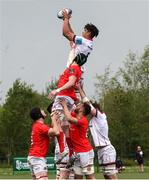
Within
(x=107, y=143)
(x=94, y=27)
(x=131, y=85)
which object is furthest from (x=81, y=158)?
(x=131, y=85)

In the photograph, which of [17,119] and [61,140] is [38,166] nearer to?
[61,140]

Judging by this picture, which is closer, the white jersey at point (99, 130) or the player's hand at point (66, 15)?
the player's hand at point (66, 15)

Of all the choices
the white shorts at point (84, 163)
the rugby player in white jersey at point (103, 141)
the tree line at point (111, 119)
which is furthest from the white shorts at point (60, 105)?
the tree line at point (111, 119)

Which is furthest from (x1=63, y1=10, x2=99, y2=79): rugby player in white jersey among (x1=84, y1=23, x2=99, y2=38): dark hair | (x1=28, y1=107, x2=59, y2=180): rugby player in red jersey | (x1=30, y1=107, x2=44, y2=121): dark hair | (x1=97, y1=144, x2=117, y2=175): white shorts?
(x1=97, y1=144, x2=117, y2=175): white shorts

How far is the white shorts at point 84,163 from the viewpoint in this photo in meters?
13.2

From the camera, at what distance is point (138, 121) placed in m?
56.1

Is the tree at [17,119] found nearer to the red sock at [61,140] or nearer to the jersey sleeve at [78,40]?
the red sock at [61,140]

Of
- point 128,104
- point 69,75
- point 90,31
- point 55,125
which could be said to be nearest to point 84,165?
point 55,125

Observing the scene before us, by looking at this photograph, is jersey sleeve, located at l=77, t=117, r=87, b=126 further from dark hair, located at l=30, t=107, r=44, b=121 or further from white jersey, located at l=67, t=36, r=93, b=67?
white jersey, located at l=67, t=36, r=93, b=67

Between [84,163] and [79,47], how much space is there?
95.6 inches

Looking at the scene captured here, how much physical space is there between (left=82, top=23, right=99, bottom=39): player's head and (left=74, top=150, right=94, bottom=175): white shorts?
2465mm

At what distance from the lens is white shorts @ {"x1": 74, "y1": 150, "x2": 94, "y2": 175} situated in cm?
1324

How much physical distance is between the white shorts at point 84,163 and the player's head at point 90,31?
247 centimetres

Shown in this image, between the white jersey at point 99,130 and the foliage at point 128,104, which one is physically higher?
the foliage at point 128,104
